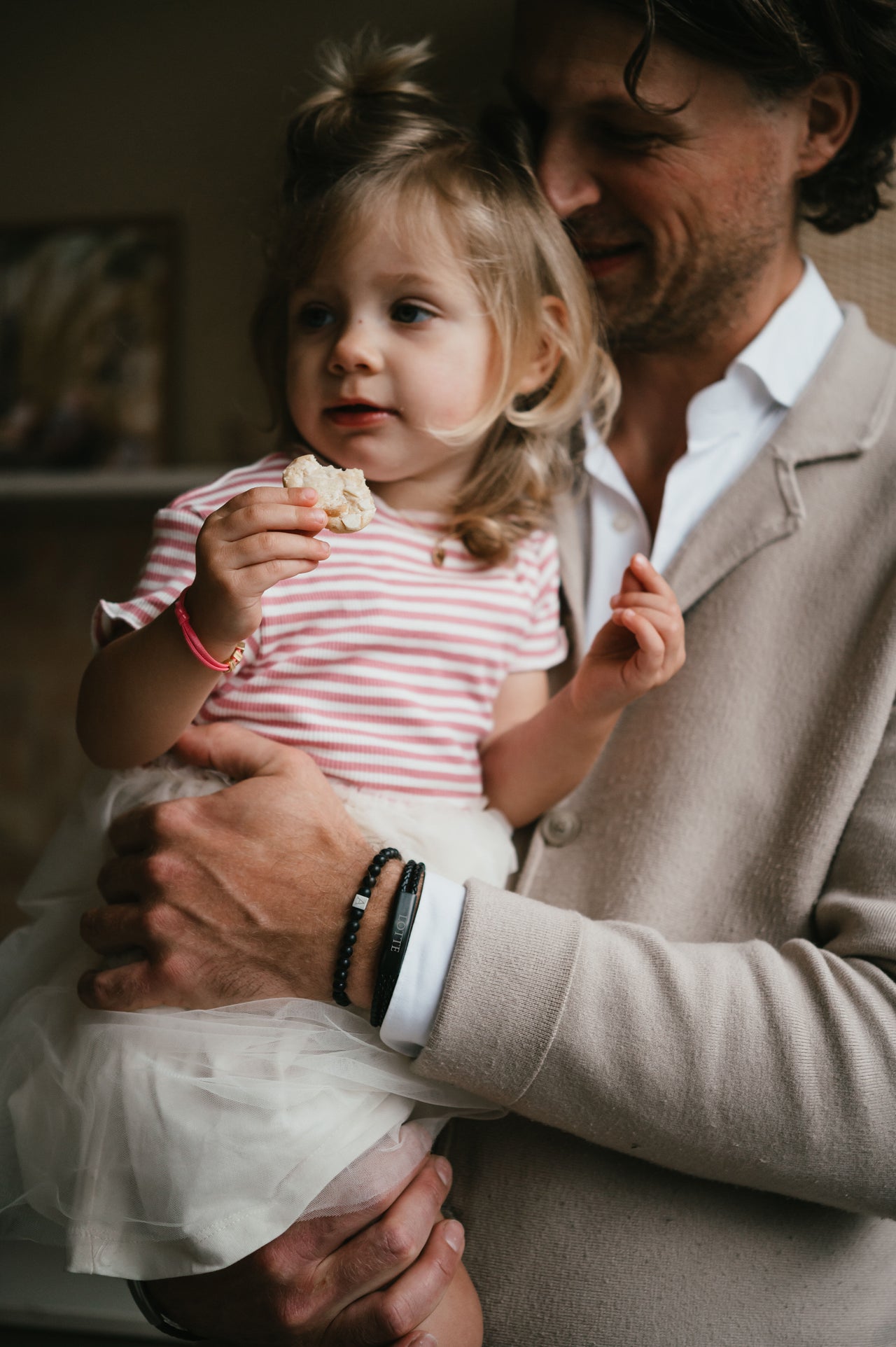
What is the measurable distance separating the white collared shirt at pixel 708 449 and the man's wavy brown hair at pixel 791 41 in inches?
12.1

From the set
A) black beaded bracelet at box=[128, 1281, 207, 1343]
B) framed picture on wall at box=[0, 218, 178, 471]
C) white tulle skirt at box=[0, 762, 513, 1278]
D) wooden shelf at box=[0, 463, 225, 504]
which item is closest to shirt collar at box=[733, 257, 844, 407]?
white tulle skirt at box=[0, 762, 513, 1278]

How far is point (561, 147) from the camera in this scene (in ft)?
4.68

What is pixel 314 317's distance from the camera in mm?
1263

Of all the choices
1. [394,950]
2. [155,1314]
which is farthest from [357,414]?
[155,1314]

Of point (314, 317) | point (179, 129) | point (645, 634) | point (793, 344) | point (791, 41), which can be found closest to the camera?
point (645, 634)

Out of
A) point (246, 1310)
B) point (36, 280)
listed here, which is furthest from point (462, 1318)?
point (36, 280)

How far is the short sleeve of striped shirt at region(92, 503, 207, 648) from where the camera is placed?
113 centimetres

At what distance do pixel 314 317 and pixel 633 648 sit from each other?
0.55 metres

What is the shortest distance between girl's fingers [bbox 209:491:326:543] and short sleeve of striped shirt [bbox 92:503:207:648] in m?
0.21

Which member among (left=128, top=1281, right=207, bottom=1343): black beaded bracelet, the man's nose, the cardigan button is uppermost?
the man's nose

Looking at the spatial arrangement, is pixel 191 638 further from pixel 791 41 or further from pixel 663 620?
pixel 791 41

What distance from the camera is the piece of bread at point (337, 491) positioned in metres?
1.02

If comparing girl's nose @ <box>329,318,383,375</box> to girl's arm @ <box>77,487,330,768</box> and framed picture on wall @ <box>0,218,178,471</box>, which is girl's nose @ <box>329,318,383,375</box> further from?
framed picture on wall @ <box>0,218,178,471</box>

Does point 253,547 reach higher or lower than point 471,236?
lower
